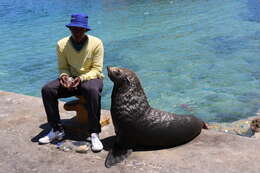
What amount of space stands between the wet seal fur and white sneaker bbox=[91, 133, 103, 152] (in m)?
0.18

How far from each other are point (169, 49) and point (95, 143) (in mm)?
8995

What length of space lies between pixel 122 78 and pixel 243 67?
7.18m

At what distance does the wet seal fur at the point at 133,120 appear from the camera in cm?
368

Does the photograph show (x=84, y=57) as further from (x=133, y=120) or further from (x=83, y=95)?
(x=133, y=120)

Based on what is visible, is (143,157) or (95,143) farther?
(95,143)

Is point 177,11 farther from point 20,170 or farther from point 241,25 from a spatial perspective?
point 20,170

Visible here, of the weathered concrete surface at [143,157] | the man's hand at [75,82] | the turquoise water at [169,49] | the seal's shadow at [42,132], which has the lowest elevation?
the turquoise water at [169,49]

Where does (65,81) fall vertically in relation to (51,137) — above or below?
above

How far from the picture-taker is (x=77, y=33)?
3770 millimetres

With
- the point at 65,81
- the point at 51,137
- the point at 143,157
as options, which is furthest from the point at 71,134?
the point at 143,157

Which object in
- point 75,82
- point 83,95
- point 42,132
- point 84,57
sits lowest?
point 42,132

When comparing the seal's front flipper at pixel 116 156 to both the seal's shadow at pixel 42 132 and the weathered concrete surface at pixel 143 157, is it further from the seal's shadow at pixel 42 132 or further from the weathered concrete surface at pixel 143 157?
the seal's shadow at pixel 42 132

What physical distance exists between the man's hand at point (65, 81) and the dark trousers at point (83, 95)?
78 millimetres

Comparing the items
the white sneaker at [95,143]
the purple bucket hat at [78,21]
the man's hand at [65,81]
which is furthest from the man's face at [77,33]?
the white sneaker at [95,143]
